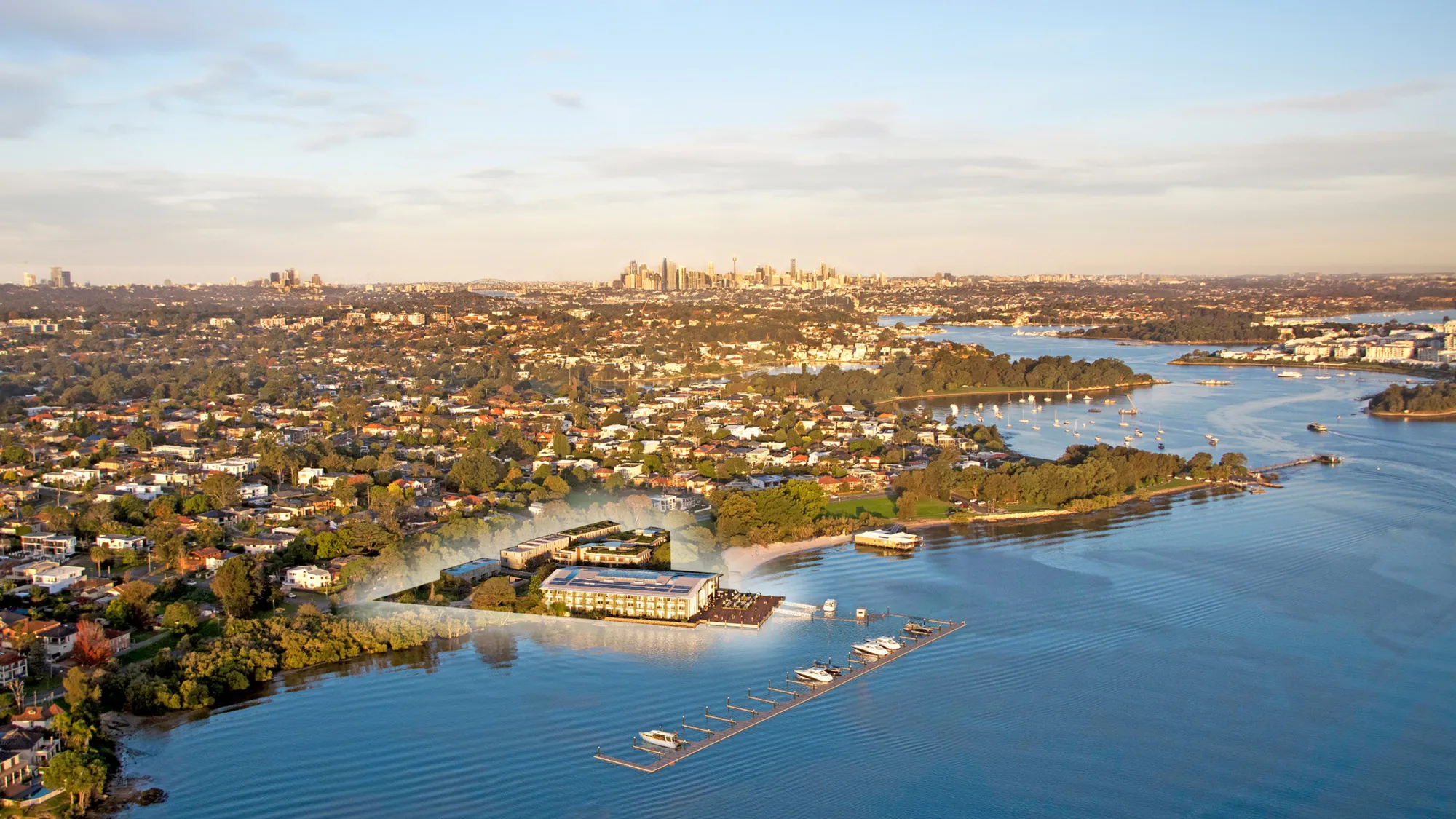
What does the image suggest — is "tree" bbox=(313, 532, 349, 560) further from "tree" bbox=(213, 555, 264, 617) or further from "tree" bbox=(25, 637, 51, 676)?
"tree" bbox=(25, 637, 51, 676)

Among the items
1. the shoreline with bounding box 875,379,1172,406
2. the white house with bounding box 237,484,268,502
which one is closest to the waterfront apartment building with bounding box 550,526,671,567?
the white house with bounding box 237,484,268,502

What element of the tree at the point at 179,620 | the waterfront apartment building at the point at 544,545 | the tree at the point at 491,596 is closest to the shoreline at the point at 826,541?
the waterfront apartment building at the point at 544,545

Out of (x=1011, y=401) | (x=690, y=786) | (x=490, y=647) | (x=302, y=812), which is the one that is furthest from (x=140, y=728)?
(x=1011, y=401)

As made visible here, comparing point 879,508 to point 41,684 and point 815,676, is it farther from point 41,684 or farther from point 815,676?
point 41,684

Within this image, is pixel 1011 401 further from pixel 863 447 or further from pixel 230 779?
pixel 230 779

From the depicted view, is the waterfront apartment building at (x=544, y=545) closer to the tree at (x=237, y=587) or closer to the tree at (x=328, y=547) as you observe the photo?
the tree at (x=328, y=547)

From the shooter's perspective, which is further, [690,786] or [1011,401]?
[1011,401]
